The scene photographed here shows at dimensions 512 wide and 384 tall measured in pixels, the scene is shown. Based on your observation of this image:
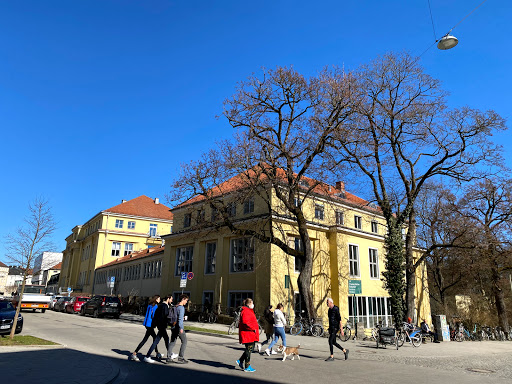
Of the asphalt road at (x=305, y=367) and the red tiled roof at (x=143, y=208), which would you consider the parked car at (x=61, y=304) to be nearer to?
the red tiled roof at (x=143, y=208)

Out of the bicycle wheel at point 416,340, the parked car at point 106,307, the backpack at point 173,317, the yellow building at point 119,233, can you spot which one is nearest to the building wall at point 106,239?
the yellow building at point 119,233

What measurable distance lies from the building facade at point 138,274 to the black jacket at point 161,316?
27.8 metres

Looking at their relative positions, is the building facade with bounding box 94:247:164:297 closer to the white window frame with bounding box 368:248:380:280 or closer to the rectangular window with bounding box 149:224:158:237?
the rectangular window with bounding box 149:224:158:237

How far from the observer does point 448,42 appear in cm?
1302

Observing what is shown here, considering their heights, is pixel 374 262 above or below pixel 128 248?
below

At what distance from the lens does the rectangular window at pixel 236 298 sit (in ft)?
87.4

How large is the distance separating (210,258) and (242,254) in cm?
397

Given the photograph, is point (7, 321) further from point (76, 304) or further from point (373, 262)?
point (373, 262)

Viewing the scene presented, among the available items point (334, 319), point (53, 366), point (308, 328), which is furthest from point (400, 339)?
point (53, 366)

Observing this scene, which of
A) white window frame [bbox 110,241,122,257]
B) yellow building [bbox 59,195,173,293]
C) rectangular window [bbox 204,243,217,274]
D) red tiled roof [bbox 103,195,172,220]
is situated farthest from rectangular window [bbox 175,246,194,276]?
red tiled roof [bbox 103,195,172,220]

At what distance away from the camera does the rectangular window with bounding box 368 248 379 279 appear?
105 feet

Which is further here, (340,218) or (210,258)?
(340,218)

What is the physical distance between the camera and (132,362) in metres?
9.68

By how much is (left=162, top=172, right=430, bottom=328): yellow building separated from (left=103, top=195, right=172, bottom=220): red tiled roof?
27.5m
